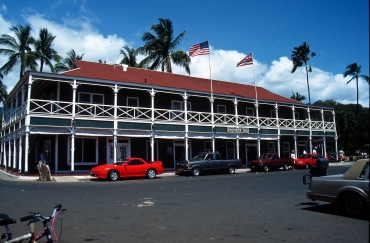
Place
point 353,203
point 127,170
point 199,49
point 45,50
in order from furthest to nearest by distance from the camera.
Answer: point 45,50
point 199,49
point 127,170
point 353,203

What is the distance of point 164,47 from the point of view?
40.5m

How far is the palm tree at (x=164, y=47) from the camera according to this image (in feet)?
132

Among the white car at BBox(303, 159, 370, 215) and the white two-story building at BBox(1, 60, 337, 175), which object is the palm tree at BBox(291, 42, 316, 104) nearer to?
the white two-story building at BBox(1, 60, 337, 175)

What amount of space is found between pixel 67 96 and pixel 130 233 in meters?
19.1

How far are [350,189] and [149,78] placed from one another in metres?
22.5

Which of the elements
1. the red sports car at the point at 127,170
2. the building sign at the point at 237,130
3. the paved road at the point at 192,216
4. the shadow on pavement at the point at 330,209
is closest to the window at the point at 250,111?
the building sign at the point at 237,130

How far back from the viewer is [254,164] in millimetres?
26234

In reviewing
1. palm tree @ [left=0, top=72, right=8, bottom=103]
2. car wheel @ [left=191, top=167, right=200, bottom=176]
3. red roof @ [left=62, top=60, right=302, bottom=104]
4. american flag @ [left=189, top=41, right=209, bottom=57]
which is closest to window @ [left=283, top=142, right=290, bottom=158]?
red roof @ [left=62, top=60, right=302, bottom=104]

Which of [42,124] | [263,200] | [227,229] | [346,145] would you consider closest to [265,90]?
[346,145]

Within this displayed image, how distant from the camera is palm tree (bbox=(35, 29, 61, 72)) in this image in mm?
41406

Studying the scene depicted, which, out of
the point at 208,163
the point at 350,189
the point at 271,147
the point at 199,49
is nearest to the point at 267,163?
the point at 208,163

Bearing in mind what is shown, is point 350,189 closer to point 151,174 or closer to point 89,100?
point 151,174

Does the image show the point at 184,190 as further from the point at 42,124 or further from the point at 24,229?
the point at 42,124

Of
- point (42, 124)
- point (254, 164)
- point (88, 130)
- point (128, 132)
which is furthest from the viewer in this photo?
point (254, 164)
